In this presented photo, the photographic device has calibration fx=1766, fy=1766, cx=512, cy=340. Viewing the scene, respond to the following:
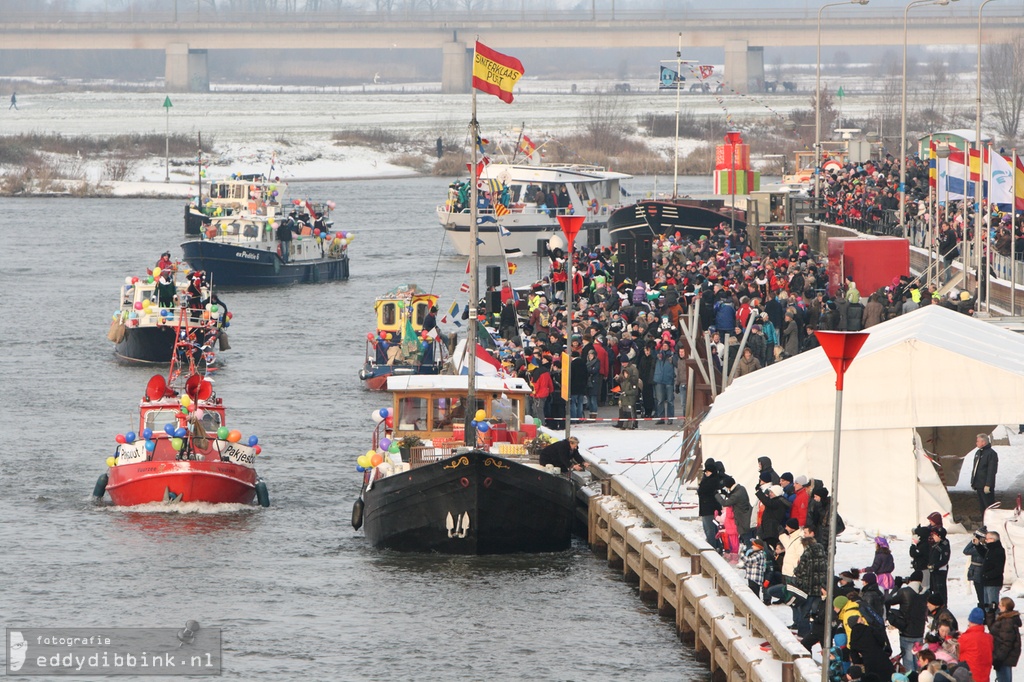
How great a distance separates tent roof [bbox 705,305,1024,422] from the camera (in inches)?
870

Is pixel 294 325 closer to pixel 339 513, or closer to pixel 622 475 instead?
pixel 339 513

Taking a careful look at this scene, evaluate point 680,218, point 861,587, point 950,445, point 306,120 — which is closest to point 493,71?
point 950,445

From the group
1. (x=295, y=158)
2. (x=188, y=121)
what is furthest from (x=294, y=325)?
(x=188, y=121)

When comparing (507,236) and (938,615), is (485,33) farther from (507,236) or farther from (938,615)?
(938,615)

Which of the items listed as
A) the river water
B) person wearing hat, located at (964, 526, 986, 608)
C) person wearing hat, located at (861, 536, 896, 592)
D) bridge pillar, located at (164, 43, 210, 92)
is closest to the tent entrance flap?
the river water

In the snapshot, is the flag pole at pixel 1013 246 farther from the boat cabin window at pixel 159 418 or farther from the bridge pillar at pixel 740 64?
the bridge pillar at pixel 740 64

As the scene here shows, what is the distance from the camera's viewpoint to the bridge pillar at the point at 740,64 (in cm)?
16588

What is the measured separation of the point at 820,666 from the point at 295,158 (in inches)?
4313

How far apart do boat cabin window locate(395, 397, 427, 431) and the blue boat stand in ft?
109

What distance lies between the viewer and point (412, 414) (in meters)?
25.9

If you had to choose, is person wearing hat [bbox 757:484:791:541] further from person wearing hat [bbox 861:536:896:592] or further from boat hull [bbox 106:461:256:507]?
boat hull [bbox 106:461:256:507]

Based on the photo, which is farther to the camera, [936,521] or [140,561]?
[140,561]

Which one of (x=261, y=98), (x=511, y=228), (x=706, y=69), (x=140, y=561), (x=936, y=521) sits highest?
(x=261, y=98)

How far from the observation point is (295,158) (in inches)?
4835
